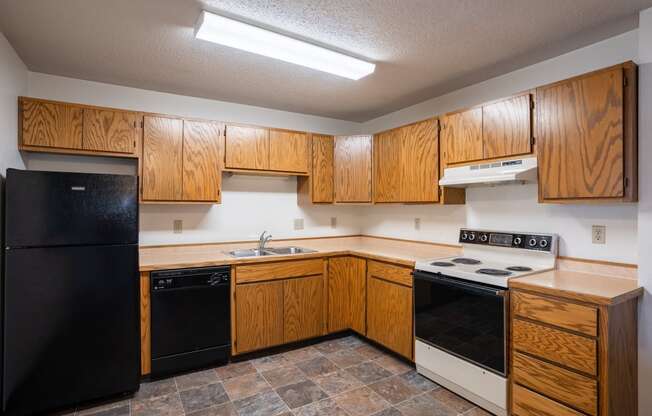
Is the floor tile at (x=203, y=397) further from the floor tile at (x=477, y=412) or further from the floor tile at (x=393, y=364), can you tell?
the floor tile at (x=477, y=412)

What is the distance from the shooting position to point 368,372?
108 inches

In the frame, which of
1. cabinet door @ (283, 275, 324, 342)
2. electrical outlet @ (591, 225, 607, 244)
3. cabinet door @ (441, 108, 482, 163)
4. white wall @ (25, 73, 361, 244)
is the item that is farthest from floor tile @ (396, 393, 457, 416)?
white wall @ (25, 73, 361, 244)

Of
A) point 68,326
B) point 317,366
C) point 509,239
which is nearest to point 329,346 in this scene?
point 317,366

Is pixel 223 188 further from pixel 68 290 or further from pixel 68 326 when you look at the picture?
pixel 68 326

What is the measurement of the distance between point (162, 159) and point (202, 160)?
1.07 feet

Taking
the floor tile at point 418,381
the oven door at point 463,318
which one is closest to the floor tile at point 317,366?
the floor tile at point 418,381

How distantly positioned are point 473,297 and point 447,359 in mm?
546

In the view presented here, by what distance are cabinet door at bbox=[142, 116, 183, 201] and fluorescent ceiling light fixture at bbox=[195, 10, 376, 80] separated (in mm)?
1138

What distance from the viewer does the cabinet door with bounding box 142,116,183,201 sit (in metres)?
2.87

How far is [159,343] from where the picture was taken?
102 inches

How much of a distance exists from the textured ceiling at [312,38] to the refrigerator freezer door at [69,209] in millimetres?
900

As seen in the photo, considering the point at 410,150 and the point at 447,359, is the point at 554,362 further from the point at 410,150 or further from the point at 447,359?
the point at 410,150

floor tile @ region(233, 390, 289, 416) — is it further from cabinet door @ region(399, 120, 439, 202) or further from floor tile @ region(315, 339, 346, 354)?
cabinet door @ region(399, 120, 439, 202)

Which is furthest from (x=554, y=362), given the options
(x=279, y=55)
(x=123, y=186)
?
(x=123, y=186)
